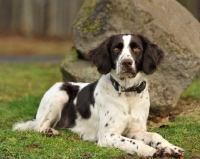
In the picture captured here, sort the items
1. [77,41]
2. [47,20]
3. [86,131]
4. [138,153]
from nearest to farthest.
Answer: [138,153] < [86,131] < [77,41] < [47,20]

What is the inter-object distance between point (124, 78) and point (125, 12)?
6.77ft

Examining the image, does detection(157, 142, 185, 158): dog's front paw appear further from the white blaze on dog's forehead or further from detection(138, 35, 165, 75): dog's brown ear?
the white blaze on dog's forehead

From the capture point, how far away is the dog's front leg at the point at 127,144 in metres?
4.86

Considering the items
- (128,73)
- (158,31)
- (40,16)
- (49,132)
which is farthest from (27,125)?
(40,16)

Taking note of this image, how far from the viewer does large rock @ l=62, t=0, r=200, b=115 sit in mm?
6918

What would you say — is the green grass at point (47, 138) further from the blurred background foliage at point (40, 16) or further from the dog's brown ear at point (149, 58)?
the blurred background foliage at point (40, 16)

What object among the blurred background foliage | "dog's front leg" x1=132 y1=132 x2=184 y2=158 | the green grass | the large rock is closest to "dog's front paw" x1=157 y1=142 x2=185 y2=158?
"dog's front leg" x1=132 y1=132 x2=184 y2=158

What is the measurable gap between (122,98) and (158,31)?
1.81 m

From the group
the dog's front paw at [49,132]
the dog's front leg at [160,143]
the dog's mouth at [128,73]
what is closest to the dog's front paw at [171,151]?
the dog's front leg at [160,143]

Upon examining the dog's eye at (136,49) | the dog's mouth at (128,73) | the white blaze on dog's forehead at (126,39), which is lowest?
the dog's mouth at (128,73)

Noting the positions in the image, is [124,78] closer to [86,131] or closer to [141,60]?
[141,60]

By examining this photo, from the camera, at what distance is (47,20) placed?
2373 cm

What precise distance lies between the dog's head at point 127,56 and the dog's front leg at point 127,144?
67cm

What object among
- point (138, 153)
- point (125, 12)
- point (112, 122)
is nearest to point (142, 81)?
point (112, 122)
